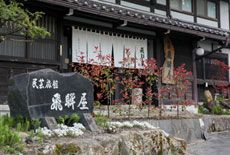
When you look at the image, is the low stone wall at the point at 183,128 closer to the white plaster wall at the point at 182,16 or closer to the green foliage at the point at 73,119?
the green foliage at the point at 73,119

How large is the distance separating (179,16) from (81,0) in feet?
23.0

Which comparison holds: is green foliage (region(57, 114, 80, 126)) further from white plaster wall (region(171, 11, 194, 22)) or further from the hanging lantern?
the hanging lantern

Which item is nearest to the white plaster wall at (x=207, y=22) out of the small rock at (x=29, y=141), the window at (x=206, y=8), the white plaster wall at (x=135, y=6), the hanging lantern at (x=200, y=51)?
the window at (x=206, y=8)

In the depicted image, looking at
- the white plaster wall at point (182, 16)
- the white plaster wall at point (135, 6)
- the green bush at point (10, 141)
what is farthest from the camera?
the white plaster wall at point (182, 16)

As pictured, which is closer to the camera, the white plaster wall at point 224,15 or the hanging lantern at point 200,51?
the hanging lantern at point 200,51

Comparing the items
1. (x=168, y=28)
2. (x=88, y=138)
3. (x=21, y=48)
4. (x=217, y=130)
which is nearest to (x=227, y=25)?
(x=168, y=28)

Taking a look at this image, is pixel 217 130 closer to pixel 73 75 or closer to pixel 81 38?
pixel 81 38

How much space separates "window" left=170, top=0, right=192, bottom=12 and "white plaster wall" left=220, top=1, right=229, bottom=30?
3200 millimetres

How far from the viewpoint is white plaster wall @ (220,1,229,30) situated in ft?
54.1

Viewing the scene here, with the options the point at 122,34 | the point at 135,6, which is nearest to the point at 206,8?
the point at 135,6

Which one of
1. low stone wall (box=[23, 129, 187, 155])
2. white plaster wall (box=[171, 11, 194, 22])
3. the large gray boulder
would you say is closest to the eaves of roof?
white plaster wall (box=[171, 11, 194, 22])

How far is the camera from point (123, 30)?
11.5 metres

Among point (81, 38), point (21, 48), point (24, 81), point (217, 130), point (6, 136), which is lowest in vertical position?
point (217, 130)

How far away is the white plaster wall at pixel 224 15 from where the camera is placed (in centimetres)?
1648
